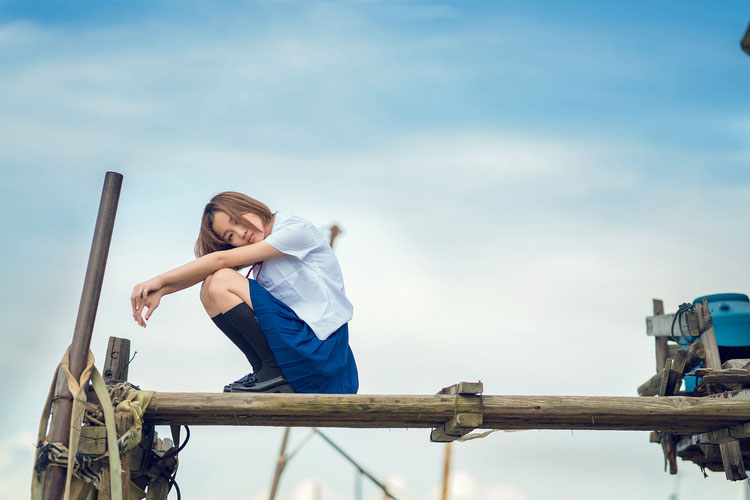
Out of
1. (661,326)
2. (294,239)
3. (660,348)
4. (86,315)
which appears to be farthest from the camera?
(660,348)

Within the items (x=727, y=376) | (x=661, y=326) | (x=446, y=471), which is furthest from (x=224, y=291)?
(x=446, y=471)

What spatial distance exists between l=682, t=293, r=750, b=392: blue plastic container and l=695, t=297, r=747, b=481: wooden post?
0.89 m

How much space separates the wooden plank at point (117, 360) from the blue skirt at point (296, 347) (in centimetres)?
101

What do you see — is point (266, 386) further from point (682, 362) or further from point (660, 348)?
point (660, 348)

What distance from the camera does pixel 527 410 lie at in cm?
488

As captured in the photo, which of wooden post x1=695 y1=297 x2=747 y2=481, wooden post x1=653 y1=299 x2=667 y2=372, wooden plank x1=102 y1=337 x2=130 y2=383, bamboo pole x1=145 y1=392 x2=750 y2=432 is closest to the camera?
bamboo pole x1=145 y1=392 x2=750 y2=432

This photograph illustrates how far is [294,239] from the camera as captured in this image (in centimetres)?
513

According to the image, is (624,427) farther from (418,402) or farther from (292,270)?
(292,270)

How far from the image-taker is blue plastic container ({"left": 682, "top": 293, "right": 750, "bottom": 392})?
8.21 meters

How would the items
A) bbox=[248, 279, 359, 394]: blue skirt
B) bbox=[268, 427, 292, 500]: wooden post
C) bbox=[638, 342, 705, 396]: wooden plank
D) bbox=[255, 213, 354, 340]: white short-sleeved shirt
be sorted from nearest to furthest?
1. bbox=[248, 279, 359, 394]: blue skirt
2. bbox=[255, 213, 354, 340]: white short-sleeved shirt
3. bbox=[638, 342, 705, 396]: wooden plank
4. bbox=[268, 427, 292, 500]: wooden post

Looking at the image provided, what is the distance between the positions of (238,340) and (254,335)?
16cm

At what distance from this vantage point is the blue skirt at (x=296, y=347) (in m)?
4.87

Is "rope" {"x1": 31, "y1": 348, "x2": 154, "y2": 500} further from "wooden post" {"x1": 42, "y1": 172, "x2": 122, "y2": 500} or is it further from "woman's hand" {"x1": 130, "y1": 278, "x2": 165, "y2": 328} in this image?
"woman's hand" {"x1": 130, "y1": 278, "x2": 165, "y2": 328}

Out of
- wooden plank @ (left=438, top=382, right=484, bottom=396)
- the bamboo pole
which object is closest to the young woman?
the bamboo pole
